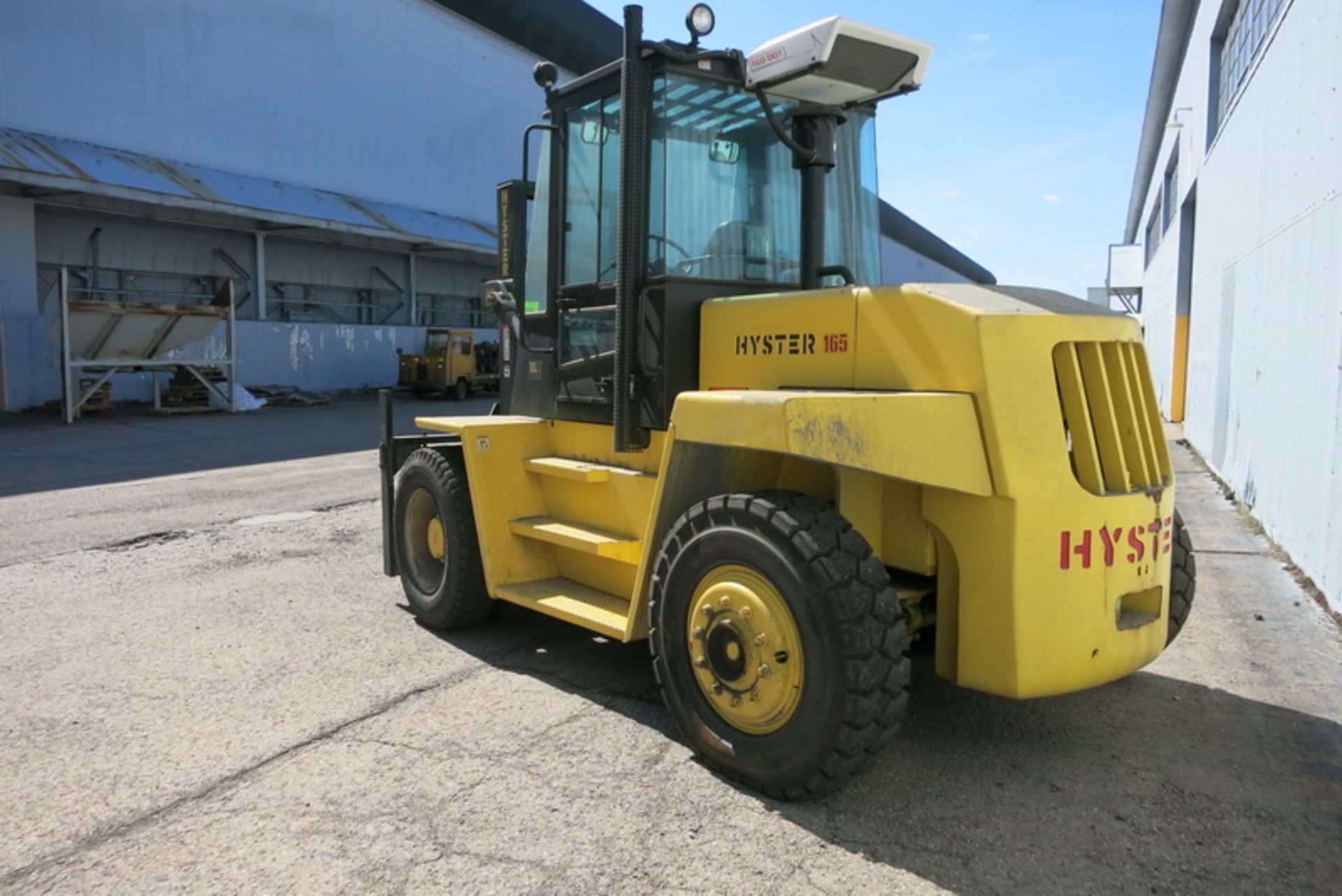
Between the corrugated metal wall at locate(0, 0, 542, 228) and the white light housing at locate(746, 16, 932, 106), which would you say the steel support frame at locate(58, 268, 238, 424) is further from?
the white light housing at locate(746, 16, 932, 106)

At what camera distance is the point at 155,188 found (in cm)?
2020

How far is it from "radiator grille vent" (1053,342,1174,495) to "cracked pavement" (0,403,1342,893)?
3.78 feet

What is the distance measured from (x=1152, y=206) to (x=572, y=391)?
32.7 m

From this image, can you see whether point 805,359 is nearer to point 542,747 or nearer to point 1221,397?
point 542,747

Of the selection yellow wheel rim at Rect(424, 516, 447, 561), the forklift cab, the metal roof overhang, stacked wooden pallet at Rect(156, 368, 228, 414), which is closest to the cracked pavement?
yellow wheel rim at Rect(424, 516, 447, 561)

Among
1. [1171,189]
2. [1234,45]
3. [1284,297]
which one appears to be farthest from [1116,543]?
[1171,189]

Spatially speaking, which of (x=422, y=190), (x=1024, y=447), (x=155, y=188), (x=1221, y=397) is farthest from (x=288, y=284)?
(x=1024, y=447)

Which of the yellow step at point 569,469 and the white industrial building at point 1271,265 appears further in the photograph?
the white industrial building at point 1271,265

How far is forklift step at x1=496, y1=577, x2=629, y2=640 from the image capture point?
14.5 ft

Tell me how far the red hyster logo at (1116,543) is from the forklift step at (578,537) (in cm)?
182

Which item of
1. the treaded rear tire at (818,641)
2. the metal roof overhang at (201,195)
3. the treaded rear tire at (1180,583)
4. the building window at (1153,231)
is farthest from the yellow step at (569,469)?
the building window at (1153,231)

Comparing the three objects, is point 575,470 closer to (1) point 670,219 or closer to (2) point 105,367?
(1) point 670,219

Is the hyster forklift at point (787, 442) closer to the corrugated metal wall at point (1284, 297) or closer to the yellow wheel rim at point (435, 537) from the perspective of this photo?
the yellow wheel rim at point (435, 537)

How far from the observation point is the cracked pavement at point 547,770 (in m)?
3.06
